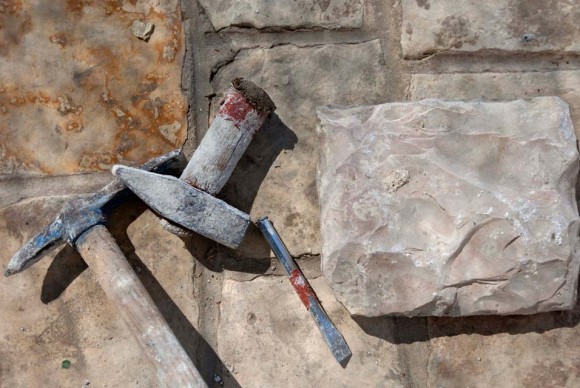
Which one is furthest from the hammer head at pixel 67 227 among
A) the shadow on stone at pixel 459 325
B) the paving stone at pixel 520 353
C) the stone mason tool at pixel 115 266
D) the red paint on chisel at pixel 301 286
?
the paving stone at pixel 520 353

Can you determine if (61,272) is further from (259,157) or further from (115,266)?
Result: (259,157)

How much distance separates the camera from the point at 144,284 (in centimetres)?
154

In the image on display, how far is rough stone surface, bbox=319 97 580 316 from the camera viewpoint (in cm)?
129

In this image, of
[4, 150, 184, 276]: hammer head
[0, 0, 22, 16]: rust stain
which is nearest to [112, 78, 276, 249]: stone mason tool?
[4, 150, 184, 276]: hammer head

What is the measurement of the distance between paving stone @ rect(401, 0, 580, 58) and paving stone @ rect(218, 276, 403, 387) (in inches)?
27.7

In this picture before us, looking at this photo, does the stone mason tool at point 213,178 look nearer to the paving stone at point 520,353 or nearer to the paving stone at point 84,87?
the paving stone at point 84,87

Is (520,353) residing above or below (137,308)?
below

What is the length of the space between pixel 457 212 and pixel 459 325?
14.0 inches

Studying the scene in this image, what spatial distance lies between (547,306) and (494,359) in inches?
8.4

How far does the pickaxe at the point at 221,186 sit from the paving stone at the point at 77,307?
0.65ft

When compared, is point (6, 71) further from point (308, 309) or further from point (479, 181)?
point (479, 181)

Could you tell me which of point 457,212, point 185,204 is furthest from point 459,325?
point 185,204

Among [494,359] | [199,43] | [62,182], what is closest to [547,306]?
[494,359]

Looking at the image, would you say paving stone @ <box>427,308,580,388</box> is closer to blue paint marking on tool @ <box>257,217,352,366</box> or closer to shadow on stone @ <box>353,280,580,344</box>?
shadow on stone @ <box>353,280,580,344</box>
